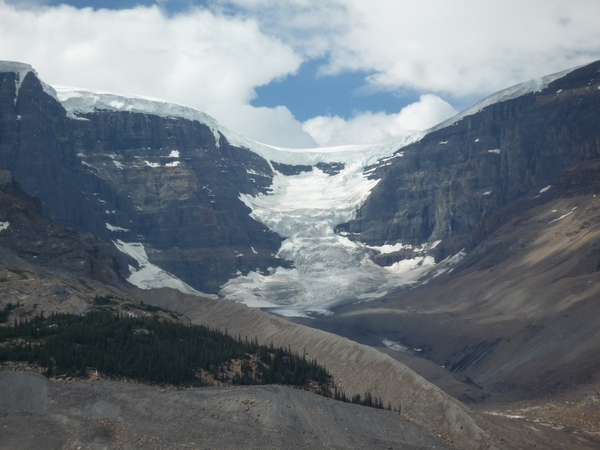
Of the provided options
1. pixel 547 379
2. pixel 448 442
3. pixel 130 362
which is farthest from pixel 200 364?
pixel 547 379

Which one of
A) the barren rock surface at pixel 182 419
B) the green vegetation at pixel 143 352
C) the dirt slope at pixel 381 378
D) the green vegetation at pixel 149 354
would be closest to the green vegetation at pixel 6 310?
the green vegetation at pixel 149 354

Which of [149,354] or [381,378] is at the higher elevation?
[149,354]

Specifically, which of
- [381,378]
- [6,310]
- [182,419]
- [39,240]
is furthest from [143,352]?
[39,240]

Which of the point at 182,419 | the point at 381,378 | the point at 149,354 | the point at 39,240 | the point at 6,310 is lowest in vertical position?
the point at 381,378

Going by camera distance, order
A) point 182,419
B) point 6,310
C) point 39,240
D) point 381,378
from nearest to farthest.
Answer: point 182,419 < point 381,378 < point 6,310 < point 39,240

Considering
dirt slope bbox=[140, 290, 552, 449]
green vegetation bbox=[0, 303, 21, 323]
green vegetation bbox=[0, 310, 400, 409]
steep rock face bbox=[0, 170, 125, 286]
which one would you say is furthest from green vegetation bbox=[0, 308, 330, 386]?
steep rock face bbox=[0, 170, 125, 286]

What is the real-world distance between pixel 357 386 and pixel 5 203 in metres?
86.3

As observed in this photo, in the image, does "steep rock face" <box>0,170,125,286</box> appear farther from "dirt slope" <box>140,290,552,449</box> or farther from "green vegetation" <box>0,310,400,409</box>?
"green vegetation" <box>0,310,400,409</box>

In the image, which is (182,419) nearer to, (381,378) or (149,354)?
(149,354)

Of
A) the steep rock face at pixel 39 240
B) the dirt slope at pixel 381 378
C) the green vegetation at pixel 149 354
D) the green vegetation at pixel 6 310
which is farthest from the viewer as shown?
the steep rock face at pixel 39 240

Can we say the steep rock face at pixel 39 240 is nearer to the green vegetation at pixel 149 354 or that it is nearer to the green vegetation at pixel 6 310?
the green vegetation at pixel 6 310

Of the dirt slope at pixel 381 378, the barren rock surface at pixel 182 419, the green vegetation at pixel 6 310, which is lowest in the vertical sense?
the dirt slope at pixel 381 378

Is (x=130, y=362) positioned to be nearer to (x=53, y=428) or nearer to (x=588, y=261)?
(x=53, y=428)

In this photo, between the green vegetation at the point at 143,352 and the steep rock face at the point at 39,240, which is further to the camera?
the steep rock face at the point at 39,240
